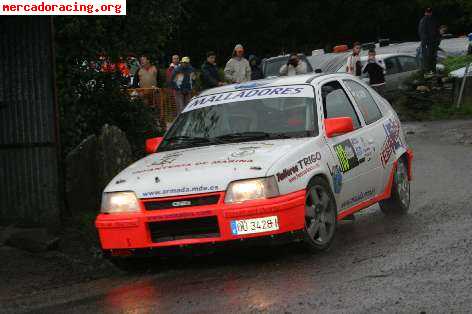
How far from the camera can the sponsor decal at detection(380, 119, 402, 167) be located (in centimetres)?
1091

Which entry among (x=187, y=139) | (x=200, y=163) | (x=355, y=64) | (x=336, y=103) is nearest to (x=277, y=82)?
(x=336, y=103)

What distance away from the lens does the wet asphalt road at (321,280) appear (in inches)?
277

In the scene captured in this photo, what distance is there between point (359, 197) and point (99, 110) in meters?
4.47

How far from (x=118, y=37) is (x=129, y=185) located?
195 inches

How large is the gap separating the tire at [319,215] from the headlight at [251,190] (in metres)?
0.46

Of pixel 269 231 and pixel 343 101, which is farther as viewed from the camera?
pixel 343 101

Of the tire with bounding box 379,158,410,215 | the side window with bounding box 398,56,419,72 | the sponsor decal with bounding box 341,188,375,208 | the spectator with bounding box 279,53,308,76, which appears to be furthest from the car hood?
the side window with bounding box 398,56,419,72

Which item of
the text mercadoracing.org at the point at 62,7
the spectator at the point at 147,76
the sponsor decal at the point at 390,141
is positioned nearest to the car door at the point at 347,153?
the sponsor decal at the point at 390,141

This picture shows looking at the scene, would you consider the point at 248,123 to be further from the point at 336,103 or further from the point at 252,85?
the point at 336,103

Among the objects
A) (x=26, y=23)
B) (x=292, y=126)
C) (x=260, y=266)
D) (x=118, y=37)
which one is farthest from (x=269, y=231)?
(x=118, y=37)

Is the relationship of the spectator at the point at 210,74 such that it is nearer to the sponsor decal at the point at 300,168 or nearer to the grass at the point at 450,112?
the grass at the point at 450,112

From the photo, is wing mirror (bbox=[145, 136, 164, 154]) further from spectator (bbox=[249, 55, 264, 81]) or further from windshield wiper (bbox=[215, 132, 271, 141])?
spectator (bbox=[249, 55, 264, 81])

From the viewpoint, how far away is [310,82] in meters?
10.4

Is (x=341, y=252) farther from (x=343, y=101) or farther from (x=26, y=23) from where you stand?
(x=26, y=23)
